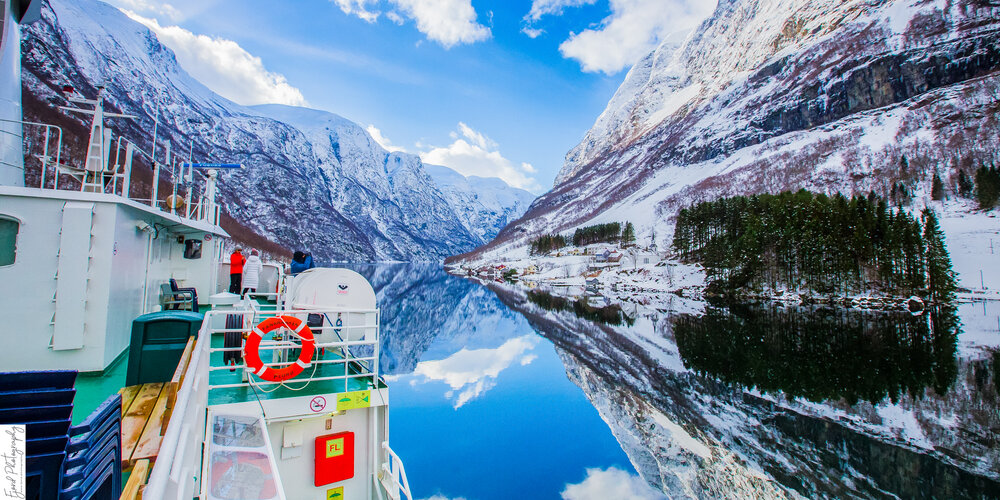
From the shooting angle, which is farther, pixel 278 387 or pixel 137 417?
pixel 278 387

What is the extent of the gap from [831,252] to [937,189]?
63563 mm

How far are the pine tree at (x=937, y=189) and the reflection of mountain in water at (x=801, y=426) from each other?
93.4m

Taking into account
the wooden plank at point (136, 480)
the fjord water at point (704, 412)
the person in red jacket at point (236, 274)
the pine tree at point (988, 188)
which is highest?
the pine tree at point (988, 188)

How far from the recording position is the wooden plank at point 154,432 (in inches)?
179

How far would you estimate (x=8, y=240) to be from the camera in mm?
7918

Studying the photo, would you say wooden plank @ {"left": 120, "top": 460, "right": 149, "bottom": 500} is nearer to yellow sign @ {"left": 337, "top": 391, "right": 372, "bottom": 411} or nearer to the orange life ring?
the orange life ring

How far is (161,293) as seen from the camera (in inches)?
521

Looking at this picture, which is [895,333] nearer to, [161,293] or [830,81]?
[161,293]

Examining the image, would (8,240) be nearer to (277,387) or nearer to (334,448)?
(277,387)

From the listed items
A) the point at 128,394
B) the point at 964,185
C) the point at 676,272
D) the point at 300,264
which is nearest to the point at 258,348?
the point at 128,394

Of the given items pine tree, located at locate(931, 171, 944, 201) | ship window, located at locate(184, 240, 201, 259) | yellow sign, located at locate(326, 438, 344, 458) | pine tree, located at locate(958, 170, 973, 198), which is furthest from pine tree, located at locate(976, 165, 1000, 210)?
ship window, located at locate(184, 240, 201, 259)

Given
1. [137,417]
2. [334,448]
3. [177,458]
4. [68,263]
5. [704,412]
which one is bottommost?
[704,412]

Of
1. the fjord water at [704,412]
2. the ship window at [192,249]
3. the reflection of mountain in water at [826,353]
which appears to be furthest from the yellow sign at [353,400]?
the reflection of mountain in water at [826,353]

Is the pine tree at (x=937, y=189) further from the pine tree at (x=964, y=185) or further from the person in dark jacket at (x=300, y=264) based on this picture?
the person in dark jacket at (x=300, y=264)
